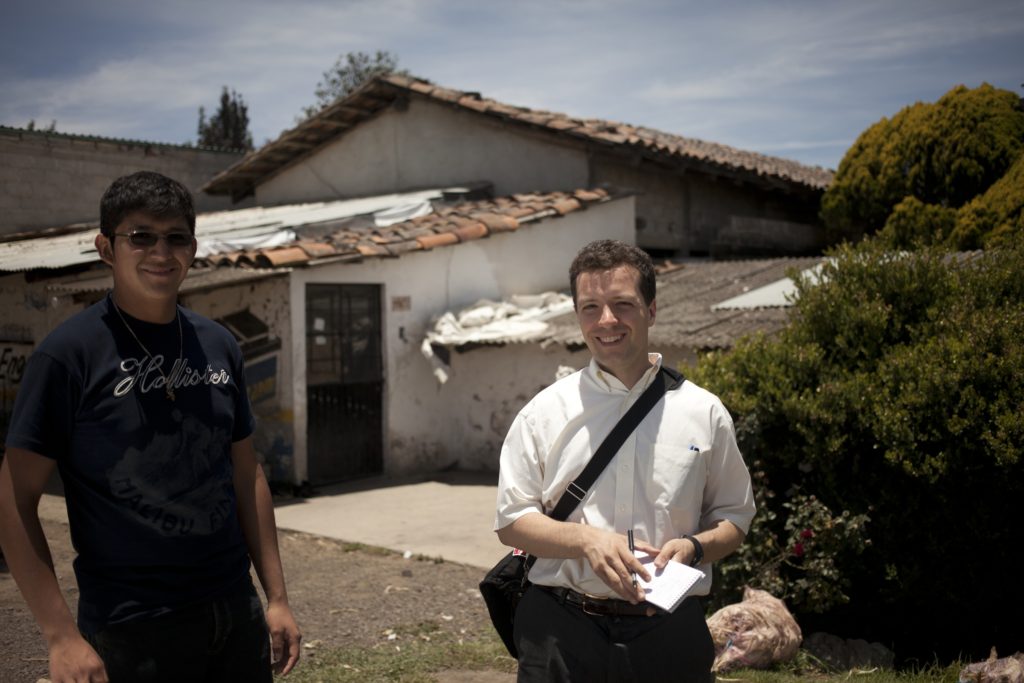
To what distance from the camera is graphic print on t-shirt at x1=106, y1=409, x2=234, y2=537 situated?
7.35ft

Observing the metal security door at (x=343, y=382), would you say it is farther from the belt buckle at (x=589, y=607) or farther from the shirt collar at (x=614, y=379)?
the belt buckle at (x=589, y=607)

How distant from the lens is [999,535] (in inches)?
193

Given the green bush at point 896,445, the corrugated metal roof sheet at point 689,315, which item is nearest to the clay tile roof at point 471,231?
the corrugated metal roof sheet at point 689,315

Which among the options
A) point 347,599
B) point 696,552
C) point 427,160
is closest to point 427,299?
point 427,160

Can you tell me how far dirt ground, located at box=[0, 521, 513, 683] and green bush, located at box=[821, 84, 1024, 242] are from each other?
9644 millimetres

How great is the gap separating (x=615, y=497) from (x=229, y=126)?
116ft

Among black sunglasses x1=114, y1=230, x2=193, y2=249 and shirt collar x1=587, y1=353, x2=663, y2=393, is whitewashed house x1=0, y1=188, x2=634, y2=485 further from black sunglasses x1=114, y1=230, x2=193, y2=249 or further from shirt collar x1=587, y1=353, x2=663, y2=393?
shirt collar x1=587, y1=353, x2=663, y2=393

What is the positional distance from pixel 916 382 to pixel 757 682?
73.3 inches

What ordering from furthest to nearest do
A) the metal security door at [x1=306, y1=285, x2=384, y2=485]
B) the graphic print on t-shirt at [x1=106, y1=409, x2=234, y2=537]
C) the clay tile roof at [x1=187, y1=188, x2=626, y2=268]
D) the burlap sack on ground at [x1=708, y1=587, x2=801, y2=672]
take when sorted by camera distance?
1. the metal security door at [x1=306, y1=285, x2=384, y2=485]
2. the clay tile roof at [x1=187, y1=188, x2=626, y2=268]
3. the burlap sack on ground at [x1=708, y1=587, x2=801, y2=672]
4. the graphic print on t-shirt at [x1=106, y1=409, x2=234, y2=537]

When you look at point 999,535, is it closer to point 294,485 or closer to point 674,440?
point 674,440

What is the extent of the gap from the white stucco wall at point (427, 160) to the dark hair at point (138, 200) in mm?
11594

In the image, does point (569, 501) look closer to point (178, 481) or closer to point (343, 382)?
point (178, 481)

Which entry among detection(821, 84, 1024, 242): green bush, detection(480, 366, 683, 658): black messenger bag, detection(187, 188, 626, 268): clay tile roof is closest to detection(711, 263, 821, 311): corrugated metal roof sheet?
detection(187, 188, 626, 268): clay tile roof

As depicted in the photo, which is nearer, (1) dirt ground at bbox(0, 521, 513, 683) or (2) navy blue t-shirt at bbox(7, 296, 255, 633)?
(2) navy blue t-shirt at bbox(7, 296, 255, 633)
